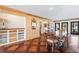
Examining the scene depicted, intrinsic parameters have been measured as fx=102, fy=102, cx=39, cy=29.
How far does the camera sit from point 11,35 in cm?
254

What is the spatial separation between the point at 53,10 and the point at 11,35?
3.98 ft

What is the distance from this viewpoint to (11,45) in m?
2.47

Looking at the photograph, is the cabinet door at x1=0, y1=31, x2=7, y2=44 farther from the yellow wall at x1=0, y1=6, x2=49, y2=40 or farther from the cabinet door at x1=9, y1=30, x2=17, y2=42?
the yellow wall at x1=0, y1=6, x2=49, y2=40

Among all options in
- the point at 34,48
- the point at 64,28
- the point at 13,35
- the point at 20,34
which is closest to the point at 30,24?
the point at 20,34

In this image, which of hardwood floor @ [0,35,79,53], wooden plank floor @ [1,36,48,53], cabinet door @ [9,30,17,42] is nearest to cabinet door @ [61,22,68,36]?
hardwood floor @ [0,35,79,53]

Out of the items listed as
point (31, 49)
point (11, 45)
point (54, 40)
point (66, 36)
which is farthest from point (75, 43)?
point (11, 45)

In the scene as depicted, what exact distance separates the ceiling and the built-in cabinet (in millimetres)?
569

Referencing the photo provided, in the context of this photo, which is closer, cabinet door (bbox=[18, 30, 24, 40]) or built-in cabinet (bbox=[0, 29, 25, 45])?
built-in cabinet (bbox=[0, 29, 25, 45])

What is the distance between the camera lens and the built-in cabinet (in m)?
2.47

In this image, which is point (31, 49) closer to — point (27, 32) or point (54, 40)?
point (27, 32)

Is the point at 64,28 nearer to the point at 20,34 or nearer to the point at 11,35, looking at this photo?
the point at 20,34

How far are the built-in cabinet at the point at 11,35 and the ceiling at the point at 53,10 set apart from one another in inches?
22.4
